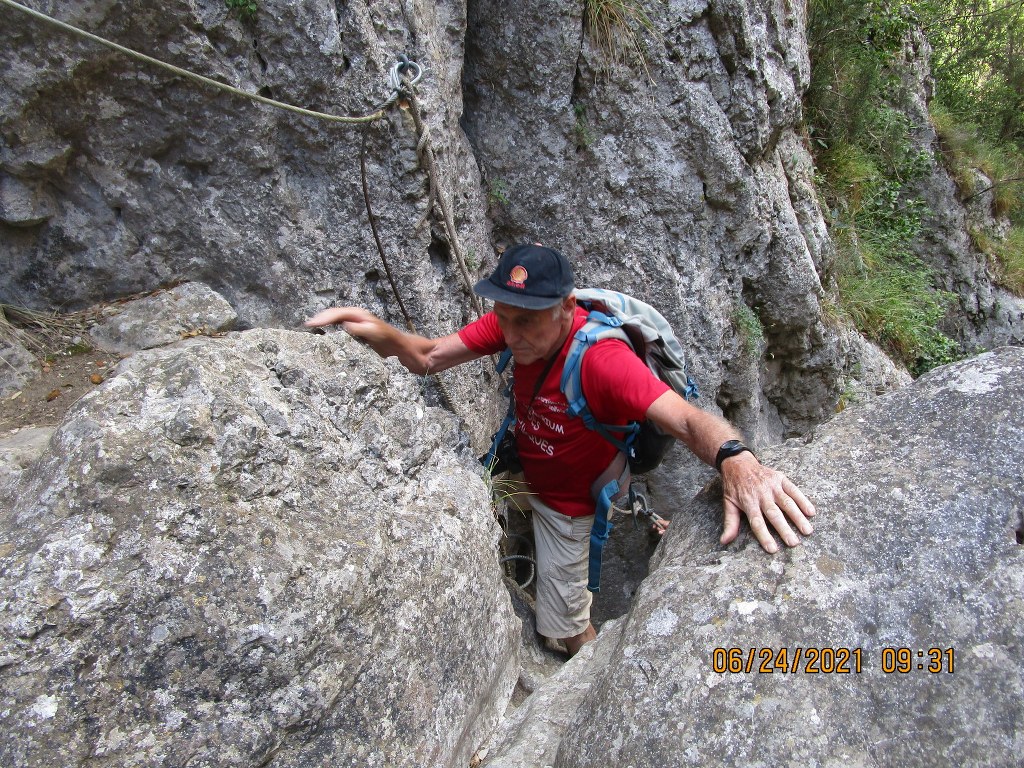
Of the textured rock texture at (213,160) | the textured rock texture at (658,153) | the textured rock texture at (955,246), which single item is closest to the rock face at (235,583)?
the textured rock texture at (213,160)

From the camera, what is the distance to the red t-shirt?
299cm

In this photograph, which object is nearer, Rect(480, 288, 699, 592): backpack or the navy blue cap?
the navy blue cap

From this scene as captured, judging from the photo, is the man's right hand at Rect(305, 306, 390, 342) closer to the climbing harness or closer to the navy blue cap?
the navy blue cap

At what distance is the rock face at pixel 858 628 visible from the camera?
164 cm

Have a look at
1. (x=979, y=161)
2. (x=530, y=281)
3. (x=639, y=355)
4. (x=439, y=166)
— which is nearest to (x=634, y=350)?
(x=639, y=355)

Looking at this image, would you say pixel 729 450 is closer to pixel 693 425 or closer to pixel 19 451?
pixel 693 425

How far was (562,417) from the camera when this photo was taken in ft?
11.5

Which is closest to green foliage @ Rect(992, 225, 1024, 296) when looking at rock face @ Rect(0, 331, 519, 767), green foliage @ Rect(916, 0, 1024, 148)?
green foliage @ Rect(916, 0, 1024, 148)

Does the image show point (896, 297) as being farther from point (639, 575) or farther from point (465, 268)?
point (465, 268)

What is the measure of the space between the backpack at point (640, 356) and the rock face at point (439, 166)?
102cm

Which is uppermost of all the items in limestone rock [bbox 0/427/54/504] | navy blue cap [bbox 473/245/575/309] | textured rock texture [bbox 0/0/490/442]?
textured rock texture [bbox 0/0/490/442]

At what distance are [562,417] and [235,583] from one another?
2.01 meters

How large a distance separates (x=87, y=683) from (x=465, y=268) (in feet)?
9.63

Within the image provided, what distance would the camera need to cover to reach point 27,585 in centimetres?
164
